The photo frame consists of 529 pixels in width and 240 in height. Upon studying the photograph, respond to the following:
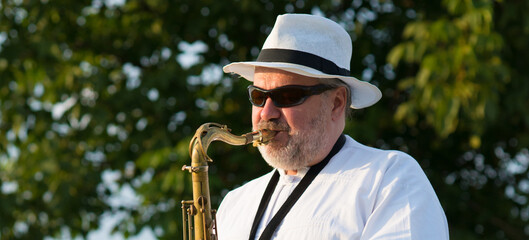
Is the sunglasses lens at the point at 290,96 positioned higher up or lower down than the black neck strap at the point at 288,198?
higher up

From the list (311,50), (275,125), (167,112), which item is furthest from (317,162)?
(167,112)

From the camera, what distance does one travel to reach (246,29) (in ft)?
20.8

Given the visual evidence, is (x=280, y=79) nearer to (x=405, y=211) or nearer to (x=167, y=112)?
(x=405, y=211)

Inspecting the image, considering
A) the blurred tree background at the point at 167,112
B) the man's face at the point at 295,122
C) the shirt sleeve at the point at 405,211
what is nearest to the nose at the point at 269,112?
the man's face at the point at 295,122

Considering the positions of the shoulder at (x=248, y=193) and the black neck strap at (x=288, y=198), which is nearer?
the black neck strap at (x=288, y=198)

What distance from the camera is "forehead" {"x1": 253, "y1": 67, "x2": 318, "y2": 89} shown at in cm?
300

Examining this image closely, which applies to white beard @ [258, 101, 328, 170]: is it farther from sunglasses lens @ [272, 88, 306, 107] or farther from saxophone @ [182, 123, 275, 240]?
saxophone @ [182, 123, 275, 240]

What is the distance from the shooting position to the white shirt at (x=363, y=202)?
8.42ft

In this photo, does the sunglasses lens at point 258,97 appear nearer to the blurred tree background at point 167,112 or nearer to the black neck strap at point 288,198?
the black neck strap at point 288,198

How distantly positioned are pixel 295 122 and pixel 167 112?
370 cm

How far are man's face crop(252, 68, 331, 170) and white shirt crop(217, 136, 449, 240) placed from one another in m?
0.11

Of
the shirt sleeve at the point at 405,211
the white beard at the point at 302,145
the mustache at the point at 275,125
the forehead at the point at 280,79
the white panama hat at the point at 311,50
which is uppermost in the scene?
the white panama hat at the point at 311,50

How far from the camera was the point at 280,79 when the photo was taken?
3012mm

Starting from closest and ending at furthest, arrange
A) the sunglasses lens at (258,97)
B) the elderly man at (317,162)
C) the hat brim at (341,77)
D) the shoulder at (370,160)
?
1. the elderly man at (317,162)
2. the shoulder at (370,160)
3. the hat brim at (341,77)
4. the sunglasses lens at (258,97)
